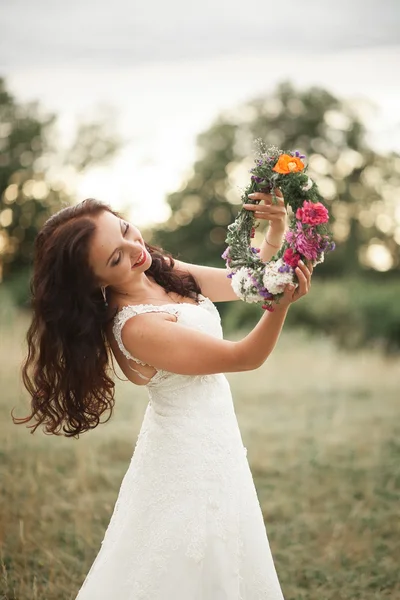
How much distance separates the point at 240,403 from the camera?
27.6 ft

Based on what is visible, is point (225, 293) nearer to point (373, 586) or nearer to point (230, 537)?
point (230, 537)

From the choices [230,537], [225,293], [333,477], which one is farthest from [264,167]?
[333,477]

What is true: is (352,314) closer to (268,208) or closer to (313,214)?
(268,208)

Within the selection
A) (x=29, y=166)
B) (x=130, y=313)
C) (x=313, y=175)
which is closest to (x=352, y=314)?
(x=313, y=175)

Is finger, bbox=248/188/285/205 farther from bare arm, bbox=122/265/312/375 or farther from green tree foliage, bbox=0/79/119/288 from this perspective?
green tree foliage, bbox=0/79/119/288

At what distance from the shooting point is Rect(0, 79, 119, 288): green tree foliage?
62.0ft

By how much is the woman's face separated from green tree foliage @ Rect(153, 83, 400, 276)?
1782 centimetres

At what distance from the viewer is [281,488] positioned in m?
5.34

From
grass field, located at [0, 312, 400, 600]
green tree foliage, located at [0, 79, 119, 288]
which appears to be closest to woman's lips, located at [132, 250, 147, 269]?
grass field, located at [0, 312, 400, 600]

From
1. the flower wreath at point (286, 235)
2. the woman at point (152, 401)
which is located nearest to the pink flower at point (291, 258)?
the flower wreath at point (286, 235)

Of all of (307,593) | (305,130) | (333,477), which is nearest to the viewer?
(307,593)

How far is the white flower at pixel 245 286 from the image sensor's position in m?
2.13

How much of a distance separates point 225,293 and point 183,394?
1.81 feet

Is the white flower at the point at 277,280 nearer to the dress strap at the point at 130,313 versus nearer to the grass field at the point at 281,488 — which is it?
the dress strap at the point at 130,313
